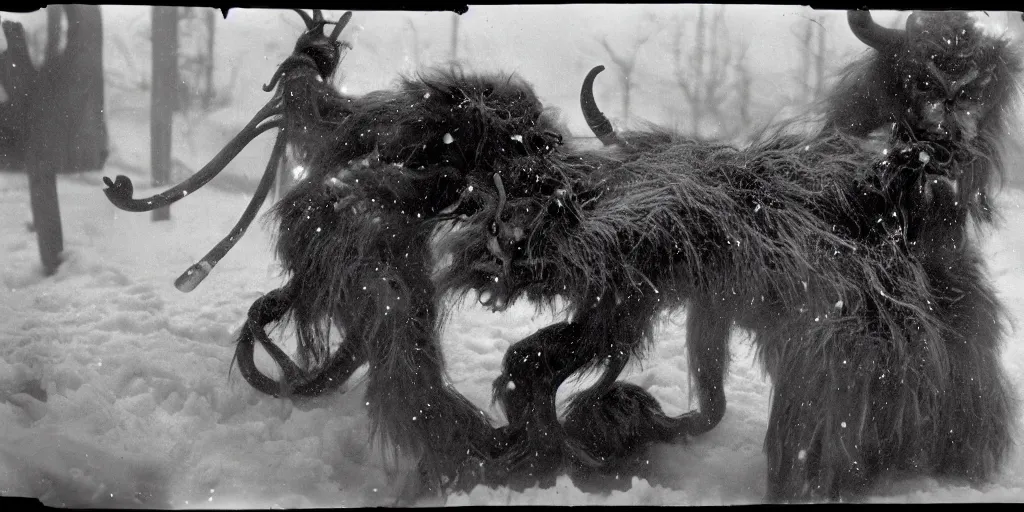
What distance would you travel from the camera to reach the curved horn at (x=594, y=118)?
0.99m

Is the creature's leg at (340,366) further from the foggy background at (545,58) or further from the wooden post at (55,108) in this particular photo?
the wooden post at (55,108)

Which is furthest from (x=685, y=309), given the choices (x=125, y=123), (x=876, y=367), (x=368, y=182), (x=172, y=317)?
(x=125, y=123)

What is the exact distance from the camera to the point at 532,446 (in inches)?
36.1

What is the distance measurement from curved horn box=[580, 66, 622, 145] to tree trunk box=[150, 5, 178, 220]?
2.14 ft

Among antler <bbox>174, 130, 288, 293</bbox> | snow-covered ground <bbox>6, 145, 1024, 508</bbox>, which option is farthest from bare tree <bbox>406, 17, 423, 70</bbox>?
snow-covered ground <bbox>6, 145, 1024, 508</bbox>

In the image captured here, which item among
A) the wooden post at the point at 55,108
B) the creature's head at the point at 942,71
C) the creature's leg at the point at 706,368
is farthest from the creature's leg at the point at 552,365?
the wooden post at the point at 55,108

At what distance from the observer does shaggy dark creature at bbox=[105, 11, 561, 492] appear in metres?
0.90

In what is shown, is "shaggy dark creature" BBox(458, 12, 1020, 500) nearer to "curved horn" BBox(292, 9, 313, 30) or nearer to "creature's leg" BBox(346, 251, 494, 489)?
"creature's leg" BBox(346, 251, 494, 489)

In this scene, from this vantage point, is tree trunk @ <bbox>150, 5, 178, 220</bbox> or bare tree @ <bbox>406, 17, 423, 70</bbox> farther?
tree trunk @ <bbox>150, 5, 178, 220</bbox>

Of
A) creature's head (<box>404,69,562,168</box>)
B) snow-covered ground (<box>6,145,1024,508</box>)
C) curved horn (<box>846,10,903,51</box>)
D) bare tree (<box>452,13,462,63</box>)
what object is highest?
curved horn (<box>846,10,903,51</box>)

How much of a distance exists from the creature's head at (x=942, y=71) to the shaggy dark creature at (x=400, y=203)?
0.49 metres

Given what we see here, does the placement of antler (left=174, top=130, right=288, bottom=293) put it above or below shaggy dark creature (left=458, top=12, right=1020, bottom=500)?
below

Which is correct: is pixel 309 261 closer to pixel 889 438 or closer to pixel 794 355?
pixel 794 355

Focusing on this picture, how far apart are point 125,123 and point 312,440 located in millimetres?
609
